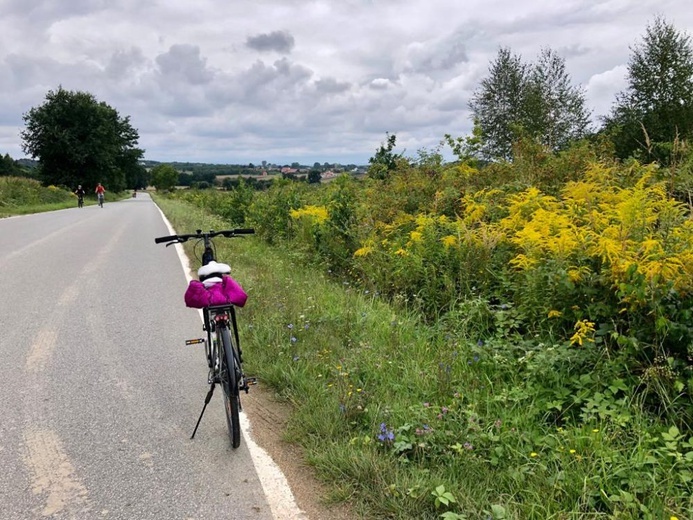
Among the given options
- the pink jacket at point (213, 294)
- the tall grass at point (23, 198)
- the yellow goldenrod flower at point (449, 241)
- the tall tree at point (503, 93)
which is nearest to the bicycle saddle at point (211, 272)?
the pink jacket at point (213, 294)

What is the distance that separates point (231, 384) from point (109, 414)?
1.36 metres

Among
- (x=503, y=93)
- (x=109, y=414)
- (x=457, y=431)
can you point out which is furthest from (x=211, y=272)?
(x=503, y=93)

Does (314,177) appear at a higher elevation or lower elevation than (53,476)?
higher

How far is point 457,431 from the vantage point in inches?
131

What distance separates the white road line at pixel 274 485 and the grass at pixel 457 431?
226 millimetres

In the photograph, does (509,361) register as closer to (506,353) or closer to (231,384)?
(506,353)

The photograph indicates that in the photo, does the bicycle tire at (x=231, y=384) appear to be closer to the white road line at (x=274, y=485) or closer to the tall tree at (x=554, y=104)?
the white road line at (x=274, y=485)

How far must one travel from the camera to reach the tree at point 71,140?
206ft

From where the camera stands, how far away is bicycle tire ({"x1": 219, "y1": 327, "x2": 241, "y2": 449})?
3447mm

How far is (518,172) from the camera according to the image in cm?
862

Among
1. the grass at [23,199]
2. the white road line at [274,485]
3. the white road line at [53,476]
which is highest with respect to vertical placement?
the grass at [23,199]

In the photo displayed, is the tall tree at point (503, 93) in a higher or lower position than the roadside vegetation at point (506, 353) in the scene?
higher

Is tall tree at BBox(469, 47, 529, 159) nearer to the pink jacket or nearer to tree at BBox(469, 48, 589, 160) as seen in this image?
tree at BBox(469, 48, 589, 160)

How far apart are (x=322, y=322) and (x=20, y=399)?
292cm
